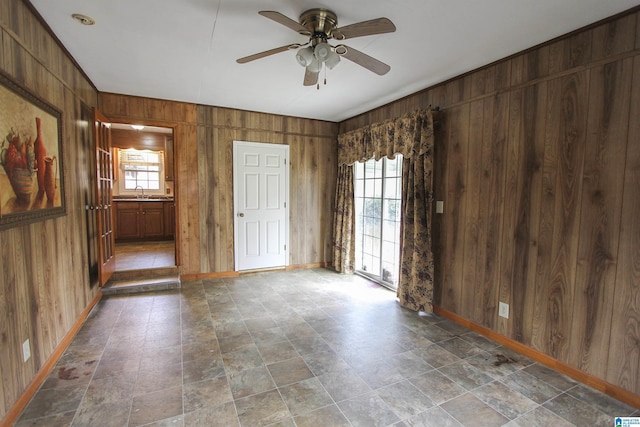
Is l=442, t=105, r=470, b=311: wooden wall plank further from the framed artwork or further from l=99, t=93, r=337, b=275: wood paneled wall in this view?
the framed artwork

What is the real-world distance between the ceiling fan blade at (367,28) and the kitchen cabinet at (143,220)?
6.36m

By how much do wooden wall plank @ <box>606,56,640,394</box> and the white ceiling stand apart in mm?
785

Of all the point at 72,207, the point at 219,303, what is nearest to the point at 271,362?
the point at 219,303

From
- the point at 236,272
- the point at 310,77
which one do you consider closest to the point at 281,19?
the point at 310,77

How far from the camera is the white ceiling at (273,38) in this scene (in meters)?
2.01

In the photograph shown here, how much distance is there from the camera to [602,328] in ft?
6.95

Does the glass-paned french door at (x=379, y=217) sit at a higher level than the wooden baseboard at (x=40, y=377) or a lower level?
higher

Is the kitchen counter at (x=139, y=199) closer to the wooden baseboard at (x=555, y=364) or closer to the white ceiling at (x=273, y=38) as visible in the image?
the white ceiling at (x=273, y=38)

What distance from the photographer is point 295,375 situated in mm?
2266

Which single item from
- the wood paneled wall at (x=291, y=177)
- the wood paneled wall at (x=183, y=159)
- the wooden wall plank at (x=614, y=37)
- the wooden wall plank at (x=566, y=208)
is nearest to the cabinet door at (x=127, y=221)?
the wood paneled wall at (x=183, y=159)

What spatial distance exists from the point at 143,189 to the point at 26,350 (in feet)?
20.6

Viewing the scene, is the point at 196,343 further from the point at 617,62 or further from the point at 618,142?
the point at 617,62

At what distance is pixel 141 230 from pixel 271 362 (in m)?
5.80

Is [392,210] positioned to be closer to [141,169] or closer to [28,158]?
[28,158]
